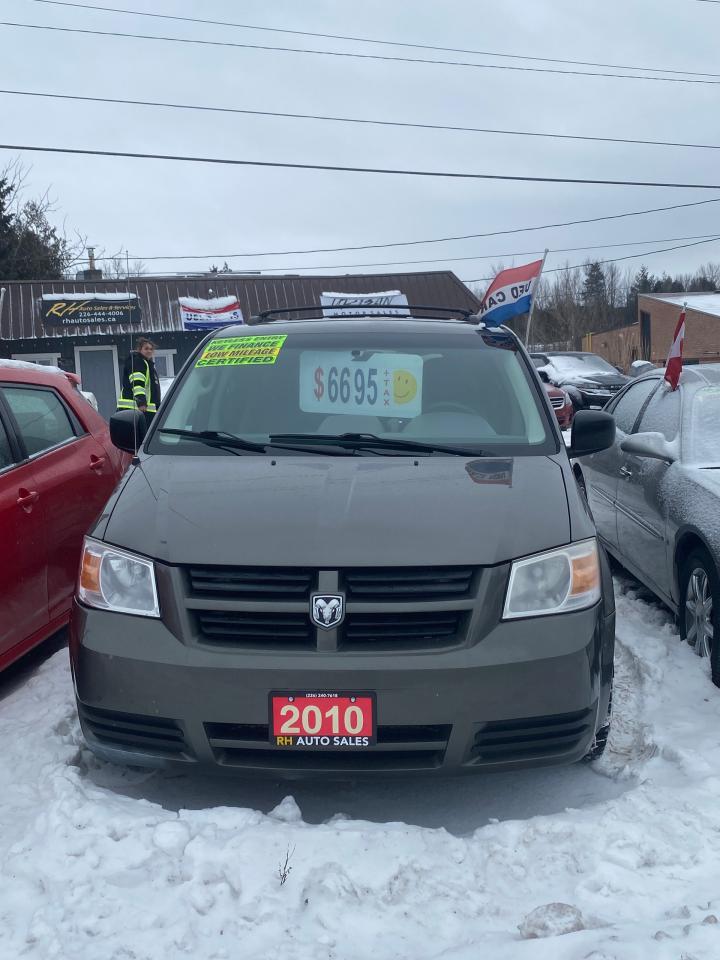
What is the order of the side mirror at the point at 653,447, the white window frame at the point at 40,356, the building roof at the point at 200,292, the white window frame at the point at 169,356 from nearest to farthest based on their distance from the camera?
1. the side mirror at the point at 653,447
2. the white window frame at the point at 40,356
3. the building roof at the point at 200,292
4. the white window frame at the point at 169,356

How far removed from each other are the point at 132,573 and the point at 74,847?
845mm

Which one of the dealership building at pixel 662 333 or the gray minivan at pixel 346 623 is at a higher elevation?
the gray minivan at pixel 346 623

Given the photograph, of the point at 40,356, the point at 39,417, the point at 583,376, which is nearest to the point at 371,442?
the point at 39,417

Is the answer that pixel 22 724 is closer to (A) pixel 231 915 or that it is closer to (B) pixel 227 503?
→ (B) pixel 227 503

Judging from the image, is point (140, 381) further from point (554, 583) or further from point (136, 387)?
point (554, 583)

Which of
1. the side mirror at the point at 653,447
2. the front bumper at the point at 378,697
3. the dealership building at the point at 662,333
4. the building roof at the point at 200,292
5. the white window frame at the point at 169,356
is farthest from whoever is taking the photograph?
the dealership building at the point at 662,333

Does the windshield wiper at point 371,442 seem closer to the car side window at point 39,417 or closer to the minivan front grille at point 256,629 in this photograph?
the minivan front grille at point 256,629

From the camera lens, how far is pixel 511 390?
4.25m

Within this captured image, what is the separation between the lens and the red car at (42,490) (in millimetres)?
4203

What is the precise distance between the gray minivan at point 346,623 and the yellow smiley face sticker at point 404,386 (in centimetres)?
68

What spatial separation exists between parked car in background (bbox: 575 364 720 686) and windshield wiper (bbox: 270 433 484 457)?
1.31m

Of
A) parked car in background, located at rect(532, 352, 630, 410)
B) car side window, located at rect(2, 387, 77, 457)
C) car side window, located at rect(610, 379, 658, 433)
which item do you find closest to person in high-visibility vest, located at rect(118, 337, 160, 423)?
car side window, located at rect(2, 387, 77, 457)

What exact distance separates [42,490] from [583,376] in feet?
60.5

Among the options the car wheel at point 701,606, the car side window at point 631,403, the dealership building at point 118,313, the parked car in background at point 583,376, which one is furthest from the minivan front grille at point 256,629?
the dealership building at point 118,313
